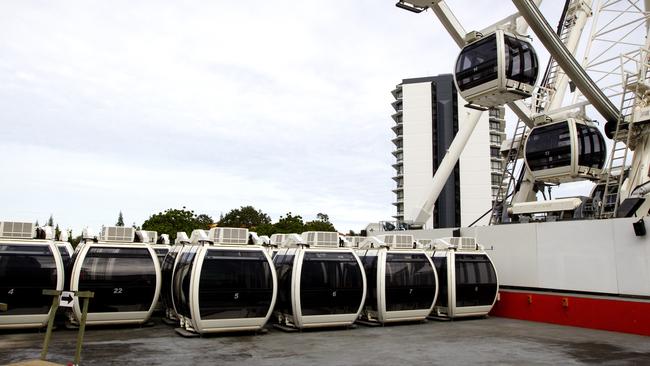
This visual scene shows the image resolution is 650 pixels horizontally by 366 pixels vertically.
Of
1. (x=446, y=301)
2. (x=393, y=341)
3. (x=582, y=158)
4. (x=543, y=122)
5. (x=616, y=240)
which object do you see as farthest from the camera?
(x=543, y=122)

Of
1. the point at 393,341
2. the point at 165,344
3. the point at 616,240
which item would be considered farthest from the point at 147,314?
the point at 616,240

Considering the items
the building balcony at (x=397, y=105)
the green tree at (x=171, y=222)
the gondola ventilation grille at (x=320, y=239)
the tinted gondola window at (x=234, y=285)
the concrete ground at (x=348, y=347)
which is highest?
the building balcony at (x=397, y=105)

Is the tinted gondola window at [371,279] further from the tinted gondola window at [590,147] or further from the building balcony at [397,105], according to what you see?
the building balcony at [397,105]

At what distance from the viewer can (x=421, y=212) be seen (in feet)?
88.3

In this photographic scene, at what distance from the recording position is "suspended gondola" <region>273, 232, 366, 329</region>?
12445mm

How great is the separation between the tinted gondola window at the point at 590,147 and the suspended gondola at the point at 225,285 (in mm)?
15322

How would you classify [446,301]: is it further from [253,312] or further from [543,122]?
[543,122]

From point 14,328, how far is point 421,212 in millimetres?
19693

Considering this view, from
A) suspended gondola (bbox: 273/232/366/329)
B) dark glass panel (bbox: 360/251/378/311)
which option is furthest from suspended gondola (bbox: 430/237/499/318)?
suspended gondola (bbox: 273/232/366/329)

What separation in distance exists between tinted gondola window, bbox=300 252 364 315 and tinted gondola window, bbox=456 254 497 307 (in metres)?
3.69

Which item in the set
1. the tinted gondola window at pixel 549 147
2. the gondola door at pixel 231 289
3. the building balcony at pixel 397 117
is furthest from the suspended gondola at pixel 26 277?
the building balcony at pixel 397 117

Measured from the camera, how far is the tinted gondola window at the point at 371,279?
45.6 feet

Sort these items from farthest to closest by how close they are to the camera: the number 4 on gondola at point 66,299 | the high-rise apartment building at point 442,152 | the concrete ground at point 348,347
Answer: the high-rise apartment building at point 442,152 → the concrete ground at point 348,347 → the number 4 on gondola at point 66,299

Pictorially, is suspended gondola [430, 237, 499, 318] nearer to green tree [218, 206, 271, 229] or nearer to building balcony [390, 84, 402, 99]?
green tree [218, 206, 271, 229]
